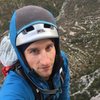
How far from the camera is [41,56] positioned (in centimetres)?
449

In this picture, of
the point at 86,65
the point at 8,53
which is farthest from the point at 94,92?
the point at 8,53

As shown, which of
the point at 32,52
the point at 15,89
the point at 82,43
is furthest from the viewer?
the point at 82,43

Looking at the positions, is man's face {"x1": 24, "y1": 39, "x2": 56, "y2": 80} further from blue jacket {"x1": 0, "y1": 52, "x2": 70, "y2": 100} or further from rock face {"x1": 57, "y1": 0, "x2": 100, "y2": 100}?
rock face {"x1": 57, "y1": 0, "x2": 100, "y2": 100}

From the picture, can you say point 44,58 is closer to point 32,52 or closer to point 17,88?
point 32,52

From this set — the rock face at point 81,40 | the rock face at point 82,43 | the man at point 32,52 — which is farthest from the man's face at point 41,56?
the rock face at point 82,43

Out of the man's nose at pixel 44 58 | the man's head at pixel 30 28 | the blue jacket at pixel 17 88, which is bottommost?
the blue jacket at pixel 17 88

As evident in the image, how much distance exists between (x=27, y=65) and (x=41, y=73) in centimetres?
20

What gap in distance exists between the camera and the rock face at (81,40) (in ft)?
29.5

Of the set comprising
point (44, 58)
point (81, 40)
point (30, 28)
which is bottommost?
point (81, 40)

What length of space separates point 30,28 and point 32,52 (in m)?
0.29

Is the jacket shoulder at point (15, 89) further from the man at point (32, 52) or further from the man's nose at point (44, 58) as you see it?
the man's nose at point (44, 58)

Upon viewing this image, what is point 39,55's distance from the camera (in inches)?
177

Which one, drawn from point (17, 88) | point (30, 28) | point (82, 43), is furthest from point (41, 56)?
point (82, 43)

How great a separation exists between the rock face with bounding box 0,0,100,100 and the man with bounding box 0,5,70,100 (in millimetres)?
3780
